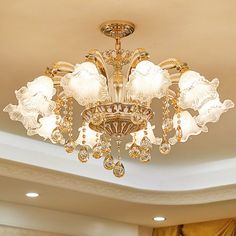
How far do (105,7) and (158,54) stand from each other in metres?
0.59

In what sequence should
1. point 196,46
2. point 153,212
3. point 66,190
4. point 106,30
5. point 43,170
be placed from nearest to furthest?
1. point 106,30
2. point 196,46
3. point 43,170
4. point 66,190
5. point 153,212

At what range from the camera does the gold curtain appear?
7.14m

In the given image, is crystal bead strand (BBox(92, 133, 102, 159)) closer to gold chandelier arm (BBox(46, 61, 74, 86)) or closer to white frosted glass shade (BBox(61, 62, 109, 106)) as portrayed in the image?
white frosted glass shade (BBox(61, 62, 109, 106))

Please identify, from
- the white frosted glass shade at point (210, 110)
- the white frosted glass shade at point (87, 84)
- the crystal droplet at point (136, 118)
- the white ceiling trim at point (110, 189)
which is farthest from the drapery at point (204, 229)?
the white frosted glass shade at point (87, 84)

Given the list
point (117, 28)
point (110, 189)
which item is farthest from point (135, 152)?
point (110, 189)

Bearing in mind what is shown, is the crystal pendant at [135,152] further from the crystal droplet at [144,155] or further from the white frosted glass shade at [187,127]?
the white frosted glass shade at [187,127]

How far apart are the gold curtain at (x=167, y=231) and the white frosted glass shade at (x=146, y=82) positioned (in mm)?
4840

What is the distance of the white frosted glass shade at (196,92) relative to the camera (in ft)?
8.51

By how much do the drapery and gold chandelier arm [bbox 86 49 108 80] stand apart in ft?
14.7

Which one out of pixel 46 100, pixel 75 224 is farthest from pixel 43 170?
pixel 46 100

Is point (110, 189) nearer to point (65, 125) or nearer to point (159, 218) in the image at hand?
point (159, 218)

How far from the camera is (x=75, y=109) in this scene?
13.3 ft

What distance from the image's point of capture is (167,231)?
7.25 meters

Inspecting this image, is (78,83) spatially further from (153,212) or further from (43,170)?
(153,212)
